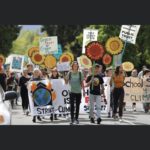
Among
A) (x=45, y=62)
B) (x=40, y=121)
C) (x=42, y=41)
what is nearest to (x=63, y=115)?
(x=40, y=121)

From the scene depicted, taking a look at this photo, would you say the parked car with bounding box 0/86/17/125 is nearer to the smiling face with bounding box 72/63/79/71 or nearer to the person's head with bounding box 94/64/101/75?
the smiling face with bounding box 72/63/79/71

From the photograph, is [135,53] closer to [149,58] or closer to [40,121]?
[149,58]

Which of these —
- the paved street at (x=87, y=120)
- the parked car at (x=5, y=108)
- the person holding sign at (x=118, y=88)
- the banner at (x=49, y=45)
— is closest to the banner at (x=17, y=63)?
the banner at (x=49, y=45)

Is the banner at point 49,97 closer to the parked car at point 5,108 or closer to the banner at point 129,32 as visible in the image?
the banner at point 129,32

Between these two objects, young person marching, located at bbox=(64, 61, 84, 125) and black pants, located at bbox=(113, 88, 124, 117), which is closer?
young person marching, located at bbox=(64, 61, 84, 125)

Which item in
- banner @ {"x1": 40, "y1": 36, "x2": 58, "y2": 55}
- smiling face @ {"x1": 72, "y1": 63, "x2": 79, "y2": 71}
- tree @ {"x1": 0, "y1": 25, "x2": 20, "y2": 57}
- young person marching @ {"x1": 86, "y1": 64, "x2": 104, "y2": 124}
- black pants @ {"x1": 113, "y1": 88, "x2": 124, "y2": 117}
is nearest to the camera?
smiling face @ {"x1": 72, "y1": 63, "x2": 79, "y2": 71}

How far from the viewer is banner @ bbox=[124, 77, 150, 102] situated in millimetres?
24453

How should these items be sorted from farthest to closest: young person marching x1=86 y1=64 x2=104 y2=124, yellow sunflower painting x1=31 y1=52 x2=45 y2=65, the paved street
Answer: yellow sunflower painting x1=31 y1=52 x2=45 y2=65
the paved street
young person marching x1=86 y1=64 x2=104 y2=124

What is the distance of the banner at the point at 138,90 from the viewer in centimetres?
2445

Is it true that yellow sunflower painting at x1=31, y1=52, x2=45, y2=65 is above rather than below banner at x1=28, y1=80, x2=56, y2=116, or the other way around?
above

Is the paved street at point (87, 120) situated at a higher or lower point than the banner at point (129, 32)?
lower

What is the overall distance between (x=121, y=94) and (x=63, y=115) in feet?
6.52

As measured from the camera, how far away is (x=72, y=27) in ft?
267

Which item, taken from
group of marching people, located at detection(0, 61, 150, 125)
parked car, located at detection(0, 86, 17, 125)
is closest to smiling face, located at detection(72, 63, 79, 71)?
group of marching people, located at detection(0, 61, 150, 125)
